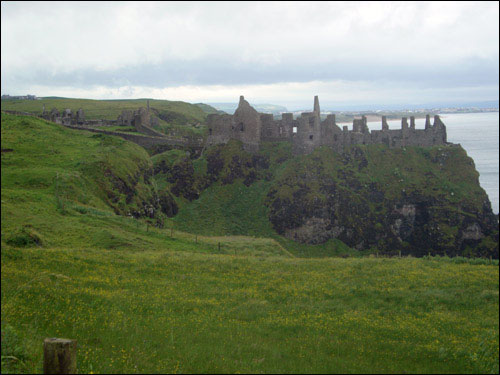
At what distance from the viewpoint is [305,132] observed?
68312 millimetres

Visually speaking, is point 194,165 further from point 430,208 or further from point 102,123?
point 430,208

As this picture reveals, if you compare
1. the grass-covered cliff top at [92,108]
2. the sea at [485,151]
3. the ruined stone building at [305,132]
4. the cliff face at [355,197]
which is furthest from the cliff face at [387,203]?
the grass-covered cliff top at [92,108]

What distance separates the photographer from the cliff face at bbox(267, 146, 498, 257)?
2275 inches

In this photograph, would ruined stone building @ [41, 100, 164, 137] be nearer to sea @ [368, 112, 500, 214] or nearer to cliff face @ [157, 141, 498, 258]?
cliff face @ [157, 141, 498, 258]

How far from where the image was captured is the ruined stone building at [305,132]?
68.4m

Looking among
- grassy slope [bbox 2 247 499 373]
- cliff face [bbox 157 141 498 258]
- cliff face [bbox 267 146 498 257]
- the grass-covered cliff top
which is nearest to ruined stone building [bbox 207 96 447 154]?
cliff face [bbox 157 141 498 258]

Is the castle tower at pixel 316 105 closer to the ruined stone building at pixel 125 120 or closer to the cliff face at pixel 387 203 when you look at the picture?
the cliff face at pixel 387 203

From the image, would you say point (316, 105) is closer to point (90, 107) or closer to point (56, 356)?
point (56, 356)

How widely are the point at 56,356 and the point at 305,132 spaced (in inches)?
2470

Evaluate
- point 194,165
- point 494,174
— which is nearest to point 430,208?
point 494,174

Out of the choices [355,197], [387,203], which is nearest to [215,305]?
[355,197]

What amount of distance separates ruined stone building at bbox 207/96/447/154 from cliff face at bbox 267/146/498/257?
106 inches

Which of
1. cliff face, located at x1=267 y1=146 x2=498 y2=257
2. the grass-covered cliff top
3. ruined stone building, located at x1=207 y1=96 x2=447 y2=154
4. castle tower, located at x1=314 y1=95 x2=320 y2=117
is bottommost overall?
cliff face, located at x1=267 y1=146 x2=498 y2=257

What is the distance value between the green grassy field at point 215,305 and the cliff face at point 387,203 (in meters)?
30.5
